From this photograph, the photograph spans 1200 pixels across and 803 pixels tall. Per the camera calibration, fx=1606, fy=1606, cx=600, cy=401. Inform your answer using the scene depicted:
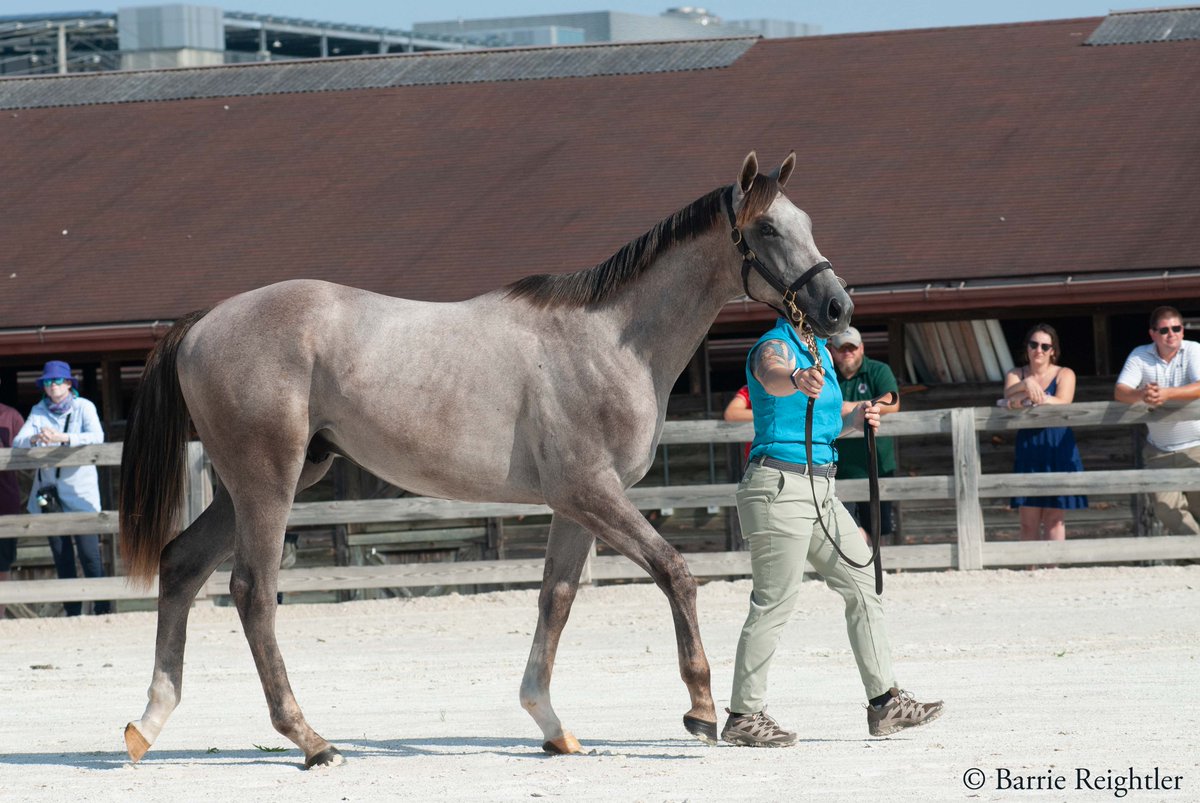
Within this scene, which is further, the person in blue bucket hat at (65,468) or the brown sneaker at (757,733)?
the person in blue bucket hat at (65,468)

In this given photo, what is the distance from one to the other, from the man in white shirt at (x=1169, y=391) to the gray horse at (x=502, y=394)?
553 cm

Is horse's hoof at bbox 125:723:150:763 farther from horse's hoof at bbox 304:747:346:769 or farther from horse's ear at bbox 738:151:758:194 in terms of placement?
horse's ear at bbox 738:151:758:194

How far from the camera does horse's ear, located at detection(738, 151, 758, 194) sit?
18.0ft

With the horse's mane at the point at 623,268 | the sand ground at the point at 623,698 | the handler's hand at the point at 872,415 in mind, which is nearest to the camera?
the sand ground at the point at 623,698

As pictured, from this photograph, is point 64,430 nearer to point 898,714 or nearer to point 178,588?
point 178,588

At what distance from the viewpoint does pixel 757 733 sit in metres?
5.70

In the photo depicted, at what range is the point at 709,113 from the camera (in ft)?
50.1

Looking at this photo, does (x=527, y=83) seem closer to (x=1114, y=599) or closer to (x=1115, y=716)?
(x=1114, y=599)

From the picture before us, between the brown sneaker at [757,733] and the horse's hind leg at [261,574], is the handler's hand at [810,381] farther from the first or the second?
the horse's hind leg at [261,574]

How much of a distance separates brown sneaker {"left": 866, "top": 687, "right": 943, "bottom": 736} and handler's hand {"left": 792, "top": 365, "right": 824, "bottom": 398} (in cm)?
119

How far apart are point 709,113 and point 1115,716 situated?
10056mm

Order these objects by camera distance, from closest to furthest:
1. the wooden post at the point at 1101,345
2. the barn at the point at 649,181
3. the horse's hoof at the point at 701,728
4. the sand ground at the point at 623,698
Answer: the sand ground at the point at 623,698, the horse's hoof at the point at 701,728, the barn at the point at 649,181, the wooden post at the point at 1101,345

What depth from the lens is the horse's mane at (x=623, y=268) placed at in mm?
5828

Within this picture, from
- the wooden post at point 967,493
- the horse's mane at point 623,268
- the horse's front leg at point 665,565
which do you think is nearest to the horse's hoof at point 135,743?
the horse's front leg at point 665,565
